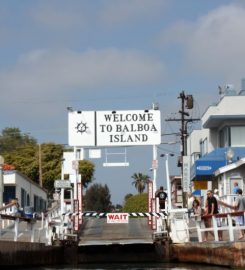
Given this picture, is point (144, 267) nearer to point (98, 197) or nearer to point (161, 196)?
point (161, 196)

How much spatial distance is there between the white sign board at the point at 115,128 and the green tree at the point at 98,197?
66.5m

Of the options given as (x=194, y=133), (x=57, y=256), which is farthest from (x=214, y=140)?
(x=57, y=256)

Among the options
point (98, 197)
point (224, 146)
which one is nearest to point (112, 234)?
point (224, 146)

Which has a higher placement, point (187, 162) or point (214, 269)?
point (187, 162)

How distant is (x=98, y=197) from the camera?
96688 millimetres

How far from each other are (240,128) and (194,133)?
26.5m

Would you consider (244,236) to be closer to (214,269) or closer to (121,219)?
(214,269)

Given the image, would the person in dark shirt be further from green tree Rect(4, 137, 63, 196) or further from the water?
green tree Rect(4, 137, 63, 196)

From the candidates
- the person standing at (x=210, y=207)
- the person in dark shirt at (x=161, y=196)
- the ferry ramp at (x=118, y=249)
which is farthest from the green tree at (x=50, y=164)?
the person standing at (x=210, y=207)

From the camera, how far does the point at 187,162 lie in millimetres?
54875

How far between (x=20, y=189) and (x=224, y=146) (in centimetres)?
1640

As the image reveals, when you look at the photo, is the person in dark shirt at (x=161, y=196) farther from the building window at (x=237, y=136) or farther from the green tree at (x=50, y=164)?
the green tree at (x=50, y=164)

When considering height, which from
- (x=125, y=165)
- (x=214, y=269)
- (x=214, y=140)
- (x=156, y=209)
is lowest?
(x=214, y=269)

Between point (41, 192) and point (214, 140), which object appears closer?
point (214, 140)
